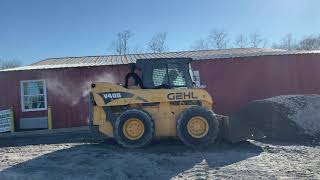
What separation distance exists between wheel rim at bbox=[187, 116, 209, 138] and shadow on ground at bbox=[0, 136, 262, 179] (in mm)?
442

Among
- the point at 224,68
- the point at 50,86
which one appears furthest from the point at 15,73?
the point at 224,68

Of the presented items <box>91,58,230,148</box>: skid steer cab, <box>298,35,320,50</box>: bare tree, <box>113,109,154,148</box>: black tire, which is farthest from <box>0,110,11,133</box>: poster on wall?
<box>298,35,320,50</box>: bare tree

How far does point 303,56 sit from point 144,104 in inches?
500

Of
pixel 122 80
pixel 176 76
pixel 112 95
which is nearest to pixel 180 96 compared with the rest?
pixel 176 76

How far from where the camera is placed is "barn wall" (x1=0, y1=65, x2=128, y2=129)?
2170 centimetres

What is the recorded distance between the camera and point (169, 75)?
41.1ft

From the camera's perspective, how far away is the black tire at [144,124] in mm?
12141

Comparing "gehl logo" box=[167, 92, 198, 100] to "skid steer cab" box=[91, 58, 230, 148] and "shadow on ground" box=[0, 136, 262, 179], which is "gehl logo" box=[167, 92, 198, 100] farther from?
"shadow on ground" box=[0, 136, 262, 179]

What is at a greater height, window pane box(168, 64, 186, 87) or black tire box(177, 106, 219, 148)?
window pane box(168, 64, 186, 87)

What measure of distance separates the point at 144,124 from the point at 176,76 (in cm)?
159

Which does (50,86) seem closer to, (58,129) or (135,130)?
(58,129)

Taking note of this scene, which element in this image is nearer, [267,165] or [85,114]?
[267,165]

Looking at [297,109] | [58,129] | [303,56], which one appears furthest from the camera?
[303,56]

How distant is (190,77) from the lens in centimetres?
1262
